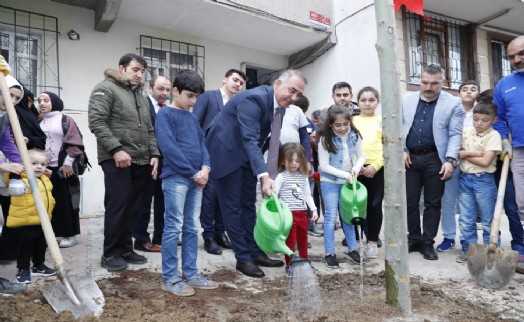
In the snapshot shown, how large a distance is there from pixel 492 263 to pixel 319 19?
634 cm

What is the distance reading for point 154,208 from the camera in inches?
176

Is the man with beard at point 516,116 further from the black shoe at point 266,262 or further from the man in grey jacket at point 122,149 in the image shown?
the man in grey jacket at point 122,149

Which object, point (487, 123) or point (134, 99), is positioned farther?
point (487, 123)

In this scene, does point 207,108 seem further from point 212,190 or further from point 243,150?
point 243,150

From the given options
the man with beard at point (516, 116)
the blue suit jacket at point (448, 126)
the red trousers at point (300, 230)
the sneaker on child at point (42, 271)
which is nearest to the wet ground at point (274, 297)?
the sneaker on child at point (42, 271)

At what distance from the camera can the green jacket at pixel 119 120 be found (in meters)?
3.49

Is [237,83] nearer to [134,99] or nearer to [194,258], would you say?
[134,99]

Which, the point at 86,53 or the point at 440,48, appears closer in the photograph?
the point at 86,53

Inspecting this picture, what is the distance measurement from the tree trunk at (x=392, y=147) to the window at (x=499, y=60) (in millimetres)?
9063

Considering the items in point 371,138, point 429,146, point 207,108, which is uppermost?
point 207,108

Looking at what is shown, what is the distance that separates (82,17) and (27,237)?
4.91m

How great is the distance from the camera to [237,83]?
4734 millimetres

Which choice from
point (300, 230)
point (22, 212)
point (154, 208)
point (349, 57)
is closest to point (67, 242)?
point (154, 208)

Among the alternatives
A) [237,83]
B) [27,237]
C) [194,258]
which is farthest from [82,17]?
[194,258]
